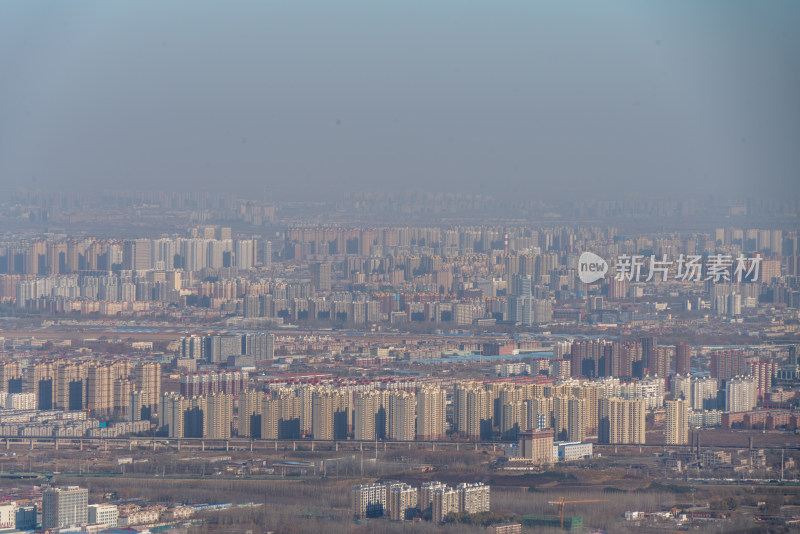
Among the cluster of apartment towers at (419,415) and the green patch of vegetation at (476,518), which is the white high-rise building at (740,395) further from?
the green patch of vegetation at (476,518)

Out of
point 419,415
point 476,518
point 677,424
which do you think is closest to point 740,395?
point 677,424

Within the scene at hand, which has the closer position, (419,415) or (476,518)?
(476,518)

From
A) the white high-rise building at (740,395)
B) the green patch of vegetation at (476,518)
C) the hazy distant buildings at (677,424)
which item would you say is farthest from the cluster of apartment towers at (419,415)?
the green patch of vegetation at (476,518)

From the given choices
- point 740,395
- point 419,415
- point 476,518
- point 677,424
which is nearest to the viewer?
point 476,518

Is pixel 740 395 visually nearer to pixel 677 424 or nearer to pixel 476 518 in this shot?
pixel 677 424

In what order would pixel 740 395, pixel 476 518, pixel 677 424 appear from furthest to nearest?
pixel 740 395 < pixel 677 424 < pixel 476 518

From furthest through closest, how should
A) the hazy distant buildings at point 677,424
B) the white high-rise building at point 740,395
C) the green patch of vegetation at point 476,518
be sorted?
the white high-rise building at point 740,395
the hazy distant buildings at point 677,424
the green patch of vegetation at point 476,518

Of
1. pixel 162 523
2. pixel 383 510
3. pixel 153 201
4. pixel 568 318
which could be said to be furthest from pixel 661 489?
pixel 153 201

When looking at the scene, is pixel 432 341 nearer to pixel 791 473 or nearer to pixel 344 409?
pixel 344 409

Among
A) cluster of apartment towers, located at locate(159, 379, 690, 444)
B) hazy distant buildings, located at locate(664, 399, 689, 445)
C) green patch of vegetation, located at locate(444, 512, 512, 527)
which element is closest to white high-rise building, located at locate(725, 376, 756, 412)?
cluster of apartment towers, located at locate(159, 379, 690, 444)

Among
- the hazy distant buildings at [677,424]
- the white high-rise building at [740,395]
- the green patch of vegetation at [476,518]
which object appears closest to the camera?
the green patch of vegetation at [476,518]

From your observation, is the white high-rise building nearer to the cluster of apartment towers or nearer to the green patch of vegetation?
Answer: the cluster of apartment towers
